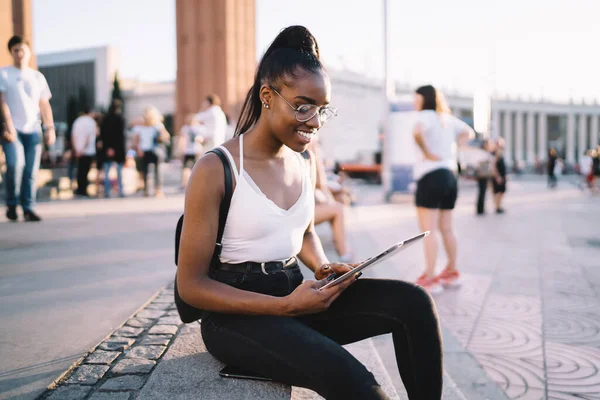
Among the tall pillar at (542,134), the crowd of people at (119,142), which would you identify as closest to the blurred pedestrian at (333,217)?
the crowd of people at (119,142)

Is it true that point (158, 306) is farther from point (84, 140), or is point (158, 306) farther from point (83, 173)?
point (83, 173)

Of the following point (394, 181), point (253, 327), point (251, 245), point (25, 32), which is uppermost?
point (25, 32)

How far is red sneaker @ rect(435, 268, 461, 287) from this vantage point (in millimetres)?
4887

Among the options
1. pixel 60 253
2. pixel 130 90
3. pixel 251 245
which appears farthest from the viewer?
pixel 130 90

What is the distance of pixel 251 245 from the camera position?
2.00m

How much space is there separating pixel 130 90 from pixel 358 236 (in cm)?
6990

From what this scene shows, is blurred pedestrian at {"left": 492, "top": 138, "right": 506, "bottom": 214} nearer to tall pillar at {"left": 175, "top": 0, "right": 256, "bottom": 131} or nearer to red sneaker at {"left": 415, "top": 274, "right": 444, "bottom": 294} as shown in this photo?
red sneaker at {"left": 415, "top": 274, "right": 444, "bottom": 294}

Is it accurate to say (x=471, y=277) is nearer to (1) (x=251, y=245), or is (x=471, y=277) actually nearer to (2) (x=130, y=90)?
(1) (x=251, y=245)

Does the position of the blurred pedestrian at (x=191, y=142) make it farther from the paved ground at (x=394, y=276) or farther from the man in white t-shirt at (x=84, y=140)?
the paved ground at (x=394, y=276)

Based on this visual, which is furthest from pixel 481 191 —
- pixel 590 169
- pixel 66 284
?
pixel 590 169

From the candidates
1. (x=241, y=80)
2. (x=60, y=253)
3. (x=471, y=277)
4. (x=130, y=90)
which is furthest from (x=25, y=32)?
(x=130, y=90)

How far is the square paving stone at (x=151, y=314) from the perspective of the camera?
3.08 metres

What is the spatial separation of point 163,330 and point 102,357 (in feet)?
1.44

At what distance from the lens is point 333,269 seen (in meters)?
2.01
